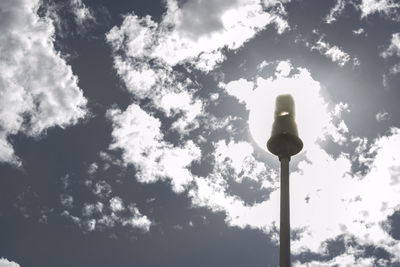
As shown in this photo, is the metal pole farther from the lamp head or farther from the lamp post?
the lamp head

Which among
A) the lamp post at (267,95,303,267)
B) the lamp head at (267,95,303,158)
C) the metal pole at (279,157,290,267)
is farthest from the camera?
the lamp head at (267,95,303,158)

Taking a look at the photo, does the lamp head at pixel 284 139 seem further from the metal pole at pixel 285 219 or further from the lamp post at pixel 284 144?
the metal pole at pixel 285 219

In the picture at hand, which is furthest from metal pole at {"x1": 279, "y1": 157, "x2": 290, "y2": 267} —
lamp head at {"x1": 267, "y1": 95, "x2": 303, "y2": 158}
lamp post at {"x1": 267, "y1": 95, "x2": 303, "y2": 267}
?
lamp head at {"x1": 267, "y1": 95, "x2": 303, "y2": 158}

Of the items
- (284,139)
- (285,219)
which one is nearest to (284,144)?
(284,139)

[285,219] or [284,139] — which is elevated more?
[284,139]

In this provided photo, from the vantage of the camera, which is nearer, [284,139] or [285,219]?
[285,219]

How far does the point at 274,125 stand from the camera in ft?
18.6

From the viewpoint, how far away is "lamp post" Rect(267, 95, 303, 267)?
193 inches

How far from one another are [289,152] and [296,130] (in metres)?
0.29

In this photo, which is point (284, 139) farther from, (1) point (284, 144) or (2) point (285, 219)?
(2) point (285, 219)

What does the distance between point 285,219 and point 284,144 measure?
959 mm

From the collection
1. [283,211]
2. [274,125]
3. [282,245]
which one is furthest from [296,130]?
[282,245]

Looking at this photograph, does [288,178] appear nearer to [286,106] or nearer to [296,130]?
[296,130]

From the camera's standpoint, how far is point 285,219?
4930mm
